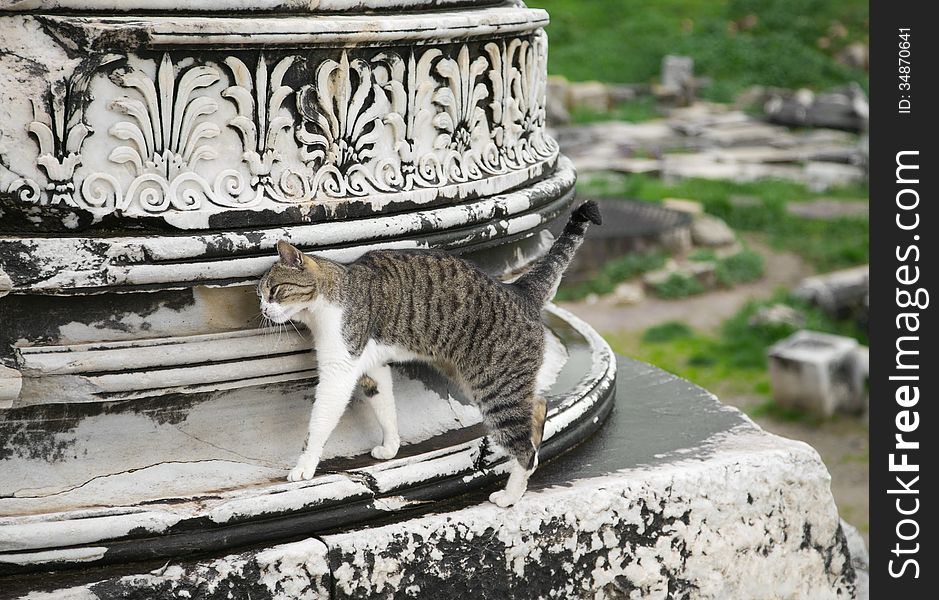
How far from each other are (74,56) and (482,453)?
1.32 metres

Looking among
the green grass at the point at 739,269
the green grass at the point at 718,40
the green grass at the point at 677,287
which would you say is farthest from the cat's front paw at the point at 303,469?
the green grass at the point at 718,40

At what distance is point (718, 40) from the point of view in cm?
2106

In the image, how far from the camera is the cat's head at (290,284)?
2715mm

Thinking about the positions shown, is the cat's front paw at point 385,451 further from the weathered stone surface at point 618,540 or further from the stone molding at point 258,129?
the stone molding at point 258,129

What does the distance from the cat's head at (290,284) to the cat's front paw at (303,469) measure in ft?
1.07

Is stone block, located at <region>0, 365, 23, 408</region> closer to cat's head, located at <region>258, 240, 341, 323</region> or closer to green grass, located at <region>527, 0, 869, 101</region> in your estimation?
cat's head, located at <region>258, 240, 341, 323</region>

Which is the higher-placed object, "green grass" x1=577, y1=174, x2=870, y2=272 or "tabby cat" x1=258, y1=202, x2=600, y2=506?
"tabby cat" x1=258, y1=202, x2=600, y2=506

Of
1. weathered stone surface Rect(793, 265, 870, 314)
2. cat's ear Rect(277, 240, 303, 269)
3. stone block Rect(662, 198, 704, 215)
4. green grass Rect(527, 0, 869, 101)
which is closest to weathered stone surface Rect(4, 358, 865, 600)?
cat's ear Rect(277, 240, 303, 269)

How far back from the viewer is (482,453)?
3008 millimetres

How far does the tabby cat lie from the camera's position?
2.83 metres

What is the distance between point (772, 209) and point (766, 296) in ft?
8.87

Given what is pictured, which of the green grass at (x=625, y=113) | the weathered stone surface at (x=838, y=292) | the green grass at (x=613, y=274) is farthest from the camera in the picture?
the green grass at (x=625, y=113)

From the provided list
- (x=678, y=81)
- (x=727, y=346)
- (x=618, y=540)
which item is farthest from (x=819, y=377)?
(x=678, y=81)

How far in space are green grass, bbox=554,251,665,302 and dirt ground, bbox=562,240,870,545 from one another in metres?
0.18
